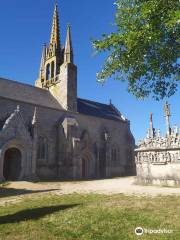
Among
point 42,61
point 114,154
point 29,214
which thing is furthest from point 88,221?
point 42,61

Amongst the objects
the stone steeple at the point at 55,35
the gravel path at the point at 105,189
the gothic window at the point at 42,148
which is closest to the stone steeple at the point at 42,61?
the stone steeple at the point at 55,35

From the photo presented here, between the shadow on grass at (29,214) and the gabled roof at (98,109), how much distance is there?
27.5m

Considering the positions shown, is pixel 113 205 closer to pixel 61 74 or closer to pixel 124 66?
pixel 124 66

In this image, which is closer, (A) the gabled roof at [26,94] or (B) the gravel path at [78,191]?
(B) the gravel path at [78,191]

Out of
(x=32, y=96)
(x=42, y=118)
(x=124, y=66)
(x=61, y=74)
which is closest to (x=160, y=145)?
(x=124, y=66)

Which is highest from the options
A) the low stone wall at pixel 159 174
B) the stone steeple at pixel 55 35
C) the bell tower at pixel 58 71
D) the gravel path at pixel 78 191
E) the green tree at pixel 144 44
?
the stone steeple at pixel 55 35

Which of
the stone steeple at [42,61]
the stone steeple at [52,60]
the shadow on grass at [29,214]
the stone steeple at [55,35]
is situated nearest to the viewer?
the shadow on grass at [29,214]

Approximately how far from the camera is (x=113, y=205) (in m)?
10.2

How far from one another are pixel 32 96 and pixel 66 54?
9.40 meters

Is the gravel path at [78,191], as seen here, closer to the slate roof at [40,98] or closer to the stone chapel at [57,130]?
the stone chapel at [57,130]

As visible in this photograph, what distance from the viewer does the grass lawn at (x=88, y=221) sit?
20.4 ft

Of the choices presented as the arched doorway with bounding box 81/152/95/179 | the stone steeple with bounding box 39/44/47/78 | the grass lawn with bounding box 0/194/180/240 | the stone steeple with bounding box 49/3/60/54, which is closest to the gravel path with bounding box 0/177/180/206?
the grass lawn with bounding box 0/194/180/240

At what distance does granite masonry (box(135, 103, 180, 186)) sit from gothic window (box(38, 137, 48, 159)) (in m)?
13.5

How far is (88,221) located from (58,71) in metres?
34.9
